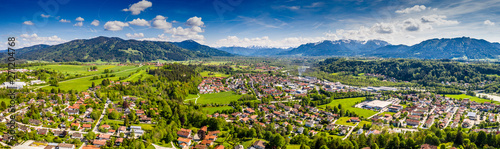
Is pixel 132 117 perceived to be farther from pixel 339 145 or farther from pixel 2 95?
pixel 339 145

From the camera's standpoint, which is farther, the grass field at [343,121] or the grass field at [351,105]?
the grass field at [351,105]

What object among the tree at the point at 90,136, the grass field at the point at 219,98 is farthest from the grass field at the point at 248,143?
the grass field at the point at 219,98

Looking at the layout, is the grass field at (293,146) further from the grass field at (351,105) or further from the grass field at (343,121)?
the grass field at (351,105)

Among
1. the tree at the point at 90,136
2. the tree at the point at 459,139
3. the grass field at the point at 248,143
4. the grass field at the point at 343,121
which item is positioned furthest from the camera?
the grass field at the point at 343,121

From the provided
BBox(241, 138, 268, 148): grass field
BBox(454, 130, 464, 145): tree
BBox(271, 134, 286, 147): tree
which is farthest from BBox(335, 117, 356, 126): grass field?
BBox(241, 138, 268, 148): grass field

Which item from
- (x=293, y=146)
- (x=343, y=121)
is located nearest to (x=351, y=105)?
(x=343, y=121)

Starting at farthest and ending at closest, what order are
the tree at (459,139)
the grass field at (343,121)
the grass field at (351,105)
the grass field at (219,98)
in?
the grass field at (219,98) < the grass field at (351,105) < the grass field at (343,121) < the tree at (459,139)

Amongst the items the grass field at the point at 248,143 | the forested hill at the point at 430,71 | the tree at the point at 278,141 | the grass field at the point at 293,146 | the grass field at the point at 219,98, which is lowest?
the grass field at the point at 293,146

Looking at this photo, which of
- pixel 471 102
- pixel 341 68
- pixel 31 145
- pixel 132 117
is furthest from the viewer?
pixel 341 68

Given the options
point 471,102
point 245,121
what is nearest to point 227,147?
point 245,121
